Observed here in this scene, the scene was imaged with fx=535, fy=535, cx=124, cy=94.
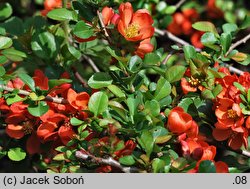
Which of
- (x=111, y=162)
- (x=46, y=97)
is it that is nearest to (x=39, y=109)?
(x=46, y=97)

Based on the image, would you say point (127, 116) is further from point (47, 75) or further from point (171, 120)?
point (47, 75)

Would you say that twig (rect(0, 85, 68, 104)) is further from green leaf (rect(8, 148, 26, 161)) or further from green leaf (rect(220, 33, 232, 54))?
green leaf (rect(220, 33, 232, 54))

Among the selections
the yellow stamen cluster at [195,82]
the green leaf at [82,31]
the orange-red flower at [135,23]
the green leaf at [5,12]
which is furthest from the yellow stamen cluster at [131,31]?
the green leaf at [5,12]

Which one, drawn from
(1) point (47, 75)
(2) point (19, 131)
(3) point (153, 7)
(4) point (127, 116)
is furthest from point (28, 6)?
(4) point (127, 116)

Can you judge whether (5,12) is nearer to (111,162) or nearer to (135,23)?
(135,23)

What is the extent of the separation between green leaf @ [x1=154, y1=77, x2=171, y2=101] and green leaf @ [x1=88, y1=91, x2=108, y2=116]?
0.55ft

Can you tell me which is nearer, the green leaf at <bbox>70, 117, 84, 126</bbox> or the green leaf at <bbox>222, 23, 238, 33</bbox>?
Result: the green leaf at <bbox>70, 117, 84, 126</bbox>

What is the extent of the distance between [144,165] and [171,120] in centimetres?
16

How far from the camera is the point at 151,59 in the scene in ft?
5.19

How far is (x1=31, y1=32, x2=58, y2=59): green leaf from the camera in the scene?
1830 mm

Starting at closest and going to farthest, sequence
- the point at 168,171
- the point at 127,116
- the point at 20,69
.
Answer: the point at 168,171
the point at 127,116
the point at 20,69

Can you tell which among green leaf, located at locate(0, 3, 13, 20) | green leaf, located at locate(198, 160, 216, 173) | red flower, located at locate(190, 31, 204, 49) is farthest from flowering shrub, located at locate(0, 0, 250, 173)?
red flower, located at locate(190, 31, 204, 49)

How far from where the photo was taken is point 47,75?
71.0 inches

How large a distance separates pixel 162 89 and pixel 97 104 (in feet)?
0.67
